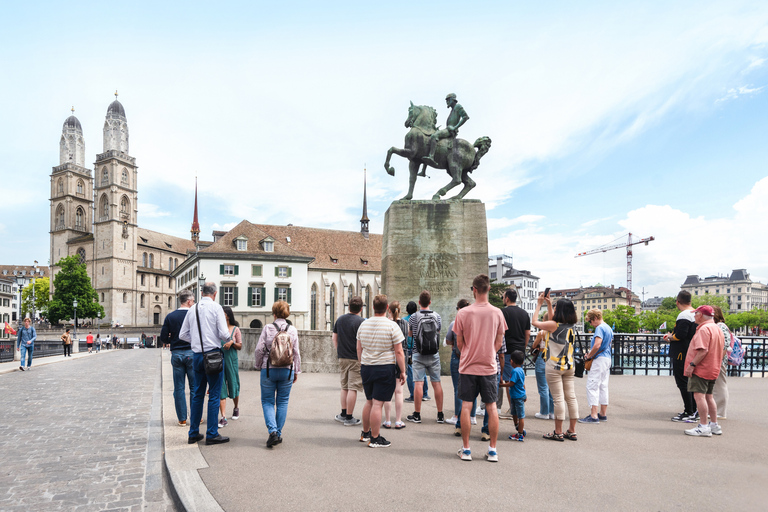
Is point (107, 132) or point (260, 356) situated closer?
point (260, 356)

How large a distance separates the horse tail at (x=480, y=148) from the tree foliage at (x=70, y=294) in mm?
67394

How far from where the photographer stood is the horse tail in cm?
1329

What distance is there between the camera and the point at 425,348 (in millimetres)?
6824

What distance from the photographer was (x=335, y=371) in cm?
1338

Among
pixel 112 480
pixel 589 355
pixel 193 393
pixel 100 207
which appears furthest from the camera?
pixel 100 207

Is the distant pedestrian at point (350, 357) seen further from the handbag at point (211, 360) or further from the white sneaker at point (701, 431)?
the white sneaker at point (701, 431)

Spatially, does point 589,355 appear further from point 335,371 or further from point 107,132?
point 107,132

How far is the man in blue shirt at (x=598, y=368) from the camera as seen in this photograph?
704 cm

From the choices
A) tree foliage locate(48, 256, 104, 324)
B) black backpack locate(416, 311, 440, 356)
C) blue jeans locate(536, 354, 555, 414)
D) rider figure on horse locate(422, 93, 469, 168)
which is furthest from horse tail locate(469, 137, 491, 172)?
tree foliage locate(48, 256, 104, 324)

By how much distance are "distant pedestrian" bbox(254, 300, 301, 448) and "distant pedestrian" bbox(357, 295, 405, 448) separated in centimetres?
77

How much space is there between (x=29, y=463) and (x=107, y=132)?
92.5 m

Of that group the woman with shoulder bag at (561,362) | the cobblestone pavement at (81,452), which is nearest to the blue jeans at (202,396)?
the cobblestone pavement at (81,452)

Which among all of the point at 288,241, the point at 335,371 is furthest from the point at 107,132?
the point at 335,371

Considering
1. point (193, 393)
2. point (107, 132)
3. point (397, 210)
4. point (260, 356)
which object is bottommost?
point (193, 393)
